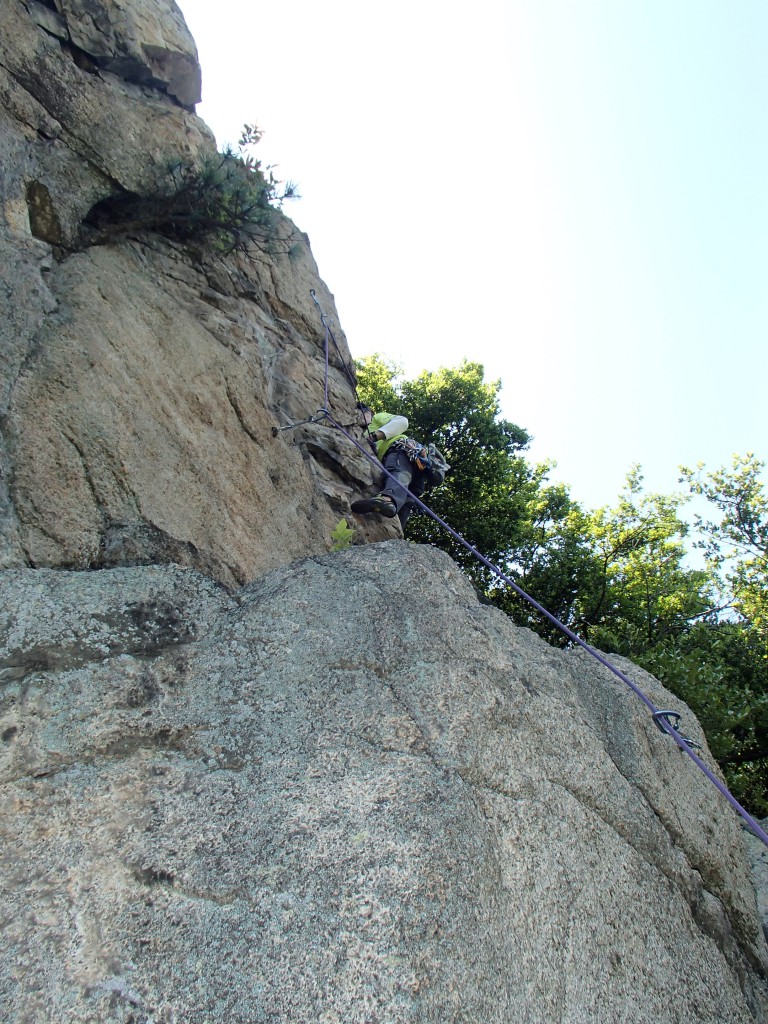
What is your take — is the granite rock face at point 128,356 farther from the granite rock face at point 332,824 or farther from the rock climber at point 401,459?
the granite rock face at point 332,824

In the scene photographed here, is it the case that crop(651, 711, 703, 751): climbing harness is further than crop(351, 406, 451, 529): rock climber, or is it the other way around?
crop(351, 406, 451, 529): rock climber

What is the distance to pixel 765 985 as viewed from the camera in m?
4.17

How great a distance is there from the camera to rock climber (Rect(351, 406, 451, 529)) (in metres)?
9.09

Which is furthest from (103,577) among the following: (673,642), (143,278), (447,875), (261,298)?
(673,642)

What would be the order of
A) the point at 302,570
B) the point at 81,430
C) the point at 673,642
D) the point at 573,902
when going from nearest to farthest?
1. the point at 573,902
2. the point at 302,570
3. the point at 81,430
4. the point at 673,642

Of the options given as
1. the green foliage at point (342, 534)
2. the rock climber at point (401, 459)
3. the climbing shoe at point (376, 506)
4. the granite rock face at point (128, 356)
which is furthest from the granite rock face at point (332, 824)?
the rock climber at point (401, 459)

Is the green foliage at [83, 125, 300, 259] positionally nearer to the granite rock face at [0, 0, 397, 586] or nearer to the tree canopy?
the granite rock face at [0, 0, 397, 586]

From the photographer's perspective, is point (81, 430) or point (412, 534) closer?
point (81, 430)

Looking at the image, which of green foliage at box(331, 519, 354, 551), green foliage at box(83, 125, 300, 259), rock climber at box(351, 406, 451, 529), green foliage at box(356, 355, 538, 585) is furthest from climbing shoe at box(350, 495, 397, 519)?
green foliage at box(356, 355, 538, 585)

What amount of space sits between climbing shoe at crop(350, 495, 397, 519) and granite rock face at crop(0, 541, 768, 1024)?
10.8ft

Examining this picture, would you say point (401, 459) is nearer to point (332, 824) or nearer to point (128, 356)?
point (128, 356)

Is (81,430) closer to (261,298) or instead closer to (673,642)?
(261,298)

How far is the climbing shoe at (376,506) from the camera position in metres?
8.00

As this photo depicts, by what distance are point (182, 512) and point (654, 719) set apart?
331 cm
